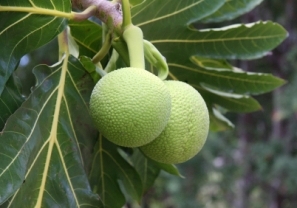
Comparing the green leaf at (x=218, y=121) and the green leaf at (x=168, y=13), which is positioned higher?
the green leaf at (x=168, y=13)

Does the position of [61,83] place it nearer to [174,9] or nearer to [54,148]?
[54,148]

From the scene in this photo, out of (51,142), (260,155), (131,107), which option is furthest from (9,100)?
(260,155)

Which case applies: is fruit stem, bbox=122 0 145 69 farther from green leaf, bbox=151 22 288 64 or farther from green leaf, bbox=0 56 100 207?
green leaf, bbox=151 22 288 64

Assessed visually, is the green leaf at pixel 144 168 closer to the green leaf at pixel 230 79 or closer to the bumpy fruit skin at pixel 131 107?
the green leaf at pixel 230 79

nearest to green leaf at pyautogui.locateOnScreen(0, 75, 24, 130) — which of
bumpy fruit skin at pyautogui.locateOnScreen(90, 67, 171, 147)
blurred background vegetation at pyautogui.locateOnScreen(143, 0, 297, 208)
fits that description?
bumpy fruit skin at pyautogui.locateOnScreen(90, 67, 171, 147)

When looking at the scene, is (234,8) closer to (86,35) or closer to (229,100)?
(229,100)

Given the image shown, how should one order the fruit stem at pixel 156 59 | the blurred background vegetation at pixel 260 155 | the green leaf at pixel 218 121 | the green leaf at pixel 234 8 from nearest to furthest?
the fruit stem at pixel 156 59
the green leaf at pixel 234 8
the green leaf at pixel 218 121
the blurred background vegetation at pixel 260 155

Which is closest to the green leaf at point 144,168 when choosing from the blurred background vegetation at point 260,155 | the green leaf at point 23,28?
the green leaf at point 23,28
